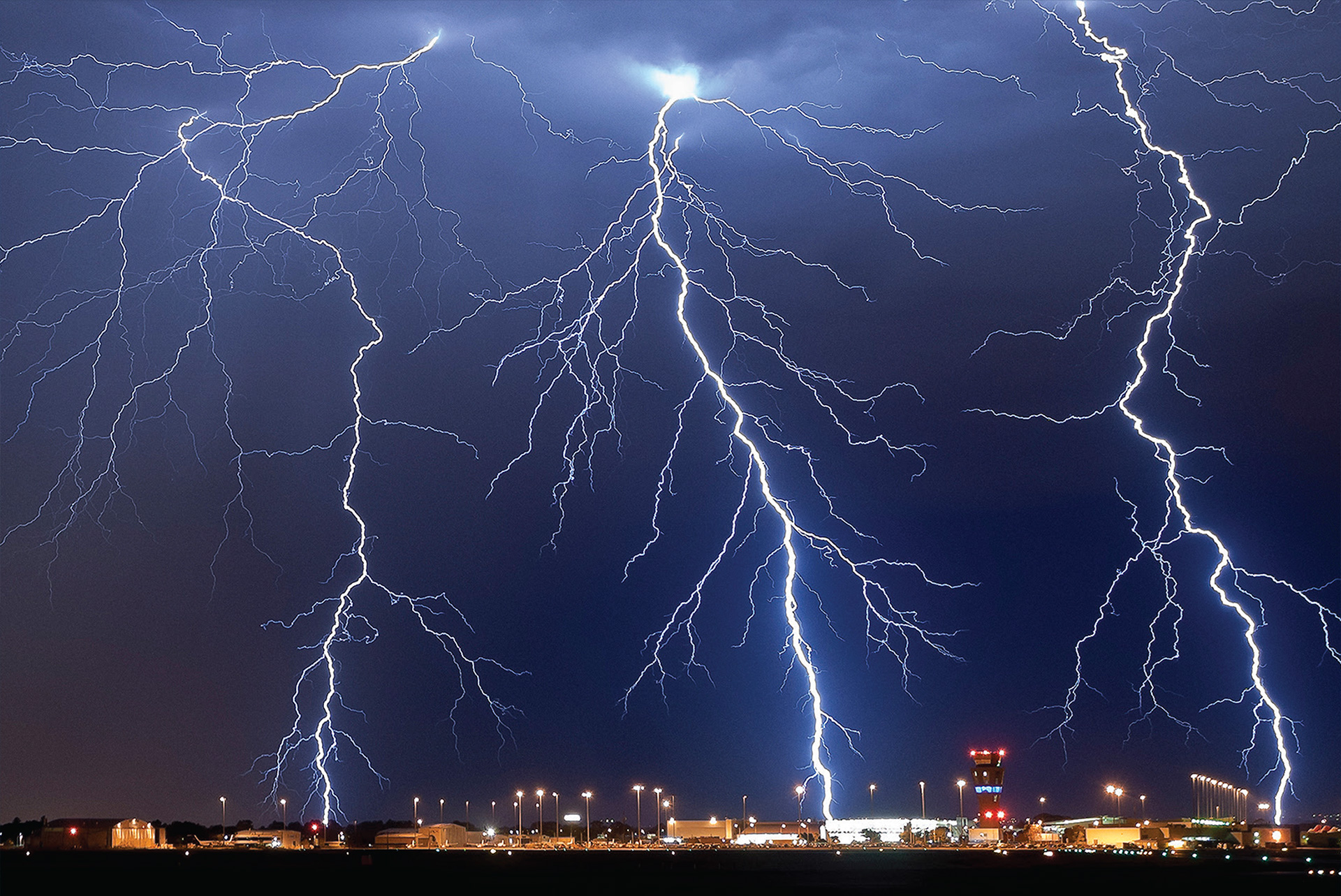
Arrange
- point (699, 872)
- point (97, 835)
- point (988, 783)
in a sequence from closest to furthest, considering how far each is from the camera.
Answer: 1. point (699, 872)
2. point (97, 835)
3. point (988, 783)

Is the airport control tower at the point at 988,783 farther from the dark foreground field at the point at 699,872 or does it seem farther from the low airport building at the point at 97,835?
the low airport building at the point at 97,835

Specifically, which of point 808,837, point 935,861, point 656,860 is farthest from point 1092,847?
point 656,860

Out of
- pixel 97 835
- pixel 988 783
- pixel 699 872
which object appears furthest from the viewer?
pixel 988 783

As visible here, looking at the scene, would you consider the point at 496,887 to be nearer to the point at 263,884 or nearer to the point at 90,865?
the point at 263,884

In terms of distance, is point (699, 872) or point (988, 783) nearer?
point (699, 872)

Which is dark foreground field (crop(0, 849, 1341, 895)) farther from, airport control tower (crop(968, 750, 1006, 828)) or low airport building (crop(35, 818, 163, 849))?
airport control tower (crop(968, 750, 1006, 828))

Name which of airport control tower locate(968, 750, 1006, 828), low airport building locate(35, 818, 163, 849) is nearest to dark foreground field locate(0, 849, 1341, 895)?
low airport building locate(35, 818, 163, 849)
